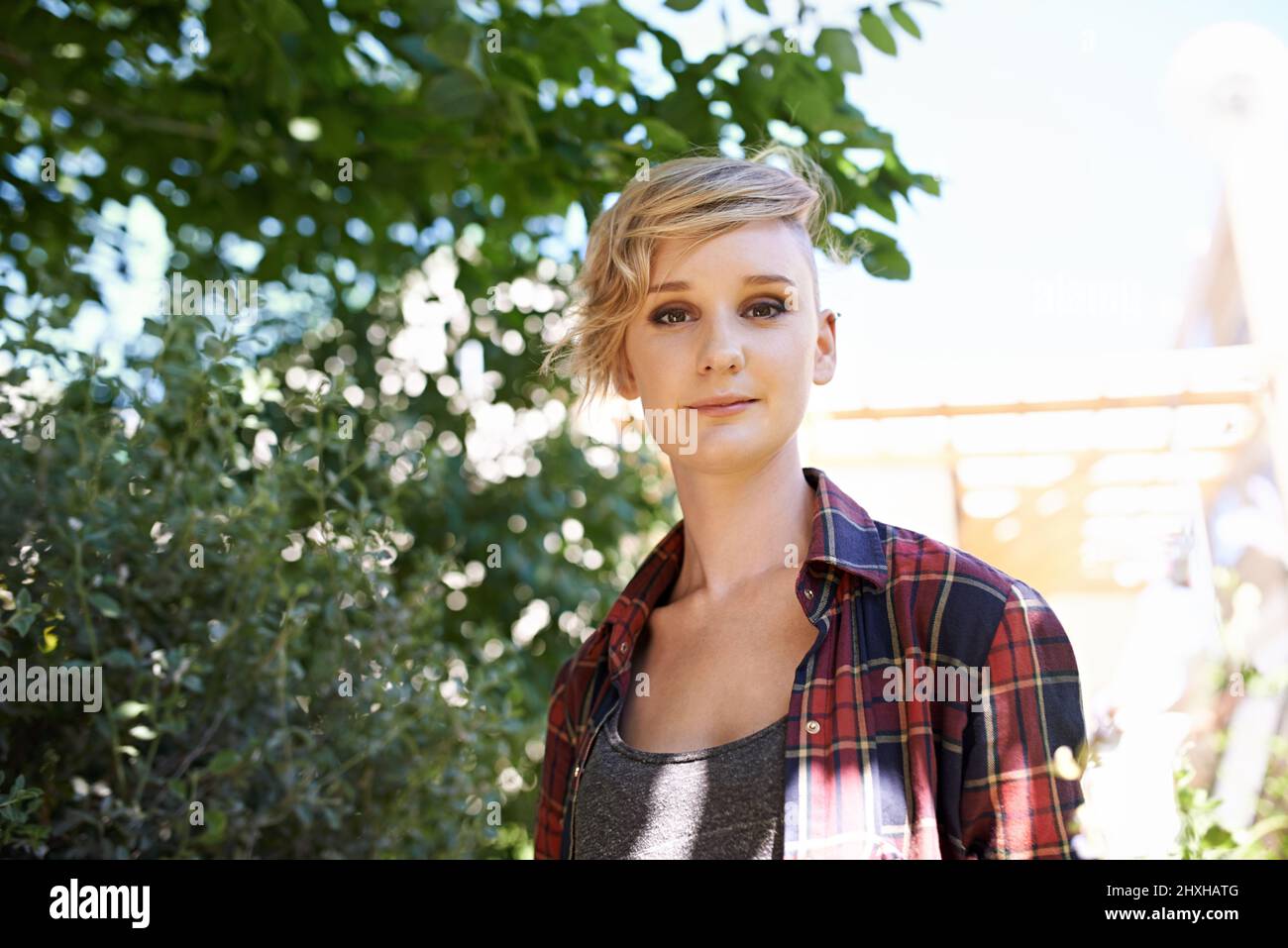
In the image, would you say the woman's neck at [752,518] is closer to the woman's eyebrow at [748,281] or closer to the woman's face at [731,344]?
the woman's face at [731,344]

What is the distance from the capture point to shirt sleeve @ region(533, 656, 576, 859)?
164 centimetres

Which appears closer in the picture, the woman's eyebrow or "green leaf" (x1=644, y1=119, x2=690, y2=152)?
the woman's eyebrow

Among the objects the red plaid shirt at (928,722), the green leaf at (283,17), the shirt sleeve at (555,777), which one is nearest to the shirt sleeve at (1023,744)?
the red plaid shirt at (928,722)

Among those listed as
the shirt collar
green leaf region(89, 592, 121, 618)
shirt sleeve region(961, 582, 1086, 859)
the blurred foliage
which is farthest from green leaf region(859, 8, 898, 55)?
green leaf region(89, 592, 121, 618)

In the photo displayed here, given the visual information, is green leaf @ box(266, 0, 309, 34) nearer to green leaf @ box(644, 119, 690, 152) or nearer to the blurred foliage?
the blurred foliage

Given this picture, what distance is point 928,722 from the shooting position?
1214mm

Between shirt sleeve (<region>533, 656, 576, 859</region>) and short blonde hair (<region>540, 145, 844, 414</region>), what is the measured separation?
489 mm

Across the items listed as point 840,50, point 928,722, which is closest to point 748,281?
point 928,722

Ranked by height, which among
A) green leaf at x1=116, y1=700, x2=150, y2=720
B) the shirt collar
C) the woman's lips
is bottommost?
green leaf at x1=116, y1=700, x2=150, y2=720

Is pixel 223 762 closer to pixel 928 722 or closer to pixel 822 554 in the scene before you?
pixel 822 554

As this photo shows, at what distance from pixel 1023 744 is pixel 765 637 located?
0.36 metres

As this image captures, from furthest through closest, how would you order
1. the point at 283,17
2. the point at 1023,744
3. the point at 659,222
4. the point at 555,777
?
the point at 283,17 → the point at 555,777 → the point at 659,222 → the point at 1023,744
